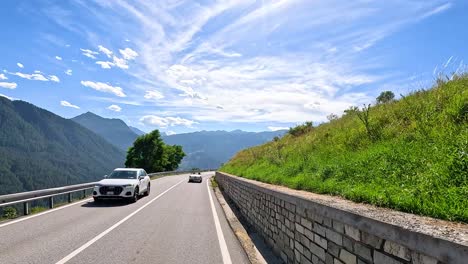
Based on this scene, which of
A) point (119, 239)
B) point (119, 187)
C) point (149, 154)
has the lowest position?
point (119, 239)

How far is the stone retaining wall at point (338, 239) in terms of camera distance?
283 centimetres

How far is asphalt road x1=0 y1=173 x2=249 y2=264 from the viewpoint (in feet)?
24.2

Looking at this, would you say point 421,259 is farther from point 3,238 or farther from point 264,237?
point 3,238

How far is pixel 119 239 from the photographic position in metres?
9.09

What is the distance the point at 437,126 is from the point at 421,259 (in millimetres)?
4287

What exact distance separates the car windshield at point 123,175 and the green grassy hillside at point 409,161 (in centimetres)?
1071

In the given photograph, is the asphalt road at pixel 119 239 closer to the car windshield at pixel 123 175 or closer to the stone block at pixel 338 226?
the stone block at pixel 338 226

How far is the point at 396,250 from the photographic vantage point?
10.6ft

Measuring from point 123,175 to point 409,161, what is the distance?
645 inches

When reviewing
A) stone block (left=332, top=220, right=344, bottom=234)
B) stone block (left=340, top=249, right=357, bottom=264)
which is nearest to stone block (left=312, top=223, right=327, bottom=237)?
stone block (left=332, top=220, right=344, bottom=234)

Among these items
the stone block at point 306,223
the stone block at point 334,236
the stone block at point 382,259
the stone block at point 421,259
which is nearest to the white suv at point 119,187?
the stone block at point 306,223

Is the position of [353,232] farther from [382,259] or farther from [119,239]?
[119,239]

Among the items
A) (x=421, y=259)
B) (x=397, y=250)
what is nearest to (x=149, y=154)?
(x=397, y=250)

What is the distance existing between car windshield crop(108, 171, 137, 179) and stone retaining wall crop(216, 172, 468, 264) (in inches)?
482
